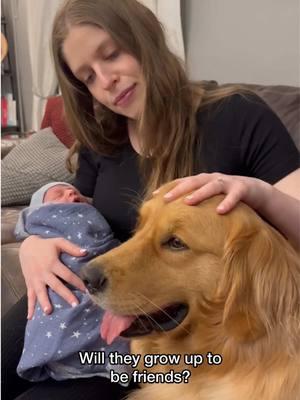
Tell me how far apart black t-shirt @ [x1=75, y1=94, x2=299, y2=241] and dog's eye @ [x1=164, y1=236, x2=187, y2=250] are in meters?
0.34

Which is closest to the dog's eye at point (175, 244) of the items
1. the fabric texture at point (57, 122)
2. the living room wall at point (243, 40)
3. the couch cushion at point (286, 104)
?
the couch cushion at point (286, 104)

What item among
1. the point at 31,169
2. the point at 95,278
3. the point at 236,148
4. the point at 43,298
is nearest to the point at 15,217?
the point at 31,169

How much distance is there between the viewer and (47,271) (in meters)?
1.01

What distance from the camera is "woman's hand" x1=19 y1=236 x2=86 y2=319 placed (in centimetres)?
98

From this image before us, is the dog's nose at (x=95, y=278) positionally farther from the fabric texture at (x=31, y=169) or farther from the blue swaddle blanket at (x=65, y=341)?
the fabric texture at (x=31, y=169)

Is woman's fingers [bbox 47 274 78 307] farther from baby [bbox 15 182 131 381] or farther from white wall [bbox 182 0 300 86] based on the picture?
white wall [bbox 182 0 300 86]

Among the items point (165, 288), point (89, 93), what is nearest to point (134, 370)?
point (165, 288)

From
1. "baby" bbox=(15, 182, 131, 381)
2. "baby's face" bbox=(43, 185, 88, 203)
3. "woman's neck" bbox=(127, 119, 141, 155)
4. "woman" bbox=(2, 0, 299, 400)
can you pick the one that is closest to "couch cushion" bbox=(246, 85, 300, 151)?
"woman" bbox=(2, 0, 299, 400)

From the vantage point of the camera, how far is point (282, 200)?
2.74ft

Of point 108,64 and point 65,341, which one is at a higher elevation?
point 108,64

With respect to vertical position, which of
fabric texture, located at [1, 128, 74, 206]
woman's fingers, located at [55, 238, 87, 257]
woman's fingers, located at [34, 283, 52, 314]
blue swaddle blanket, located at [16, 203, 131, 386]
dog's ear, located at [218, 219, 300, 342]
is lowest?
fabric texture, located at [1, 128, 74, 206]

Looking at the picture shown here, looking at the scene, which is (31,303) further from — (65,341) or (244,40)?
(244,40)

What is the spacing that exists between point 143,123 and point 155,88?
8 cm

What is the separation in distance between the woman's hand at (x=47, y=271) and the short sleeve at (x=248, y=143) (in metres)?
0.37
